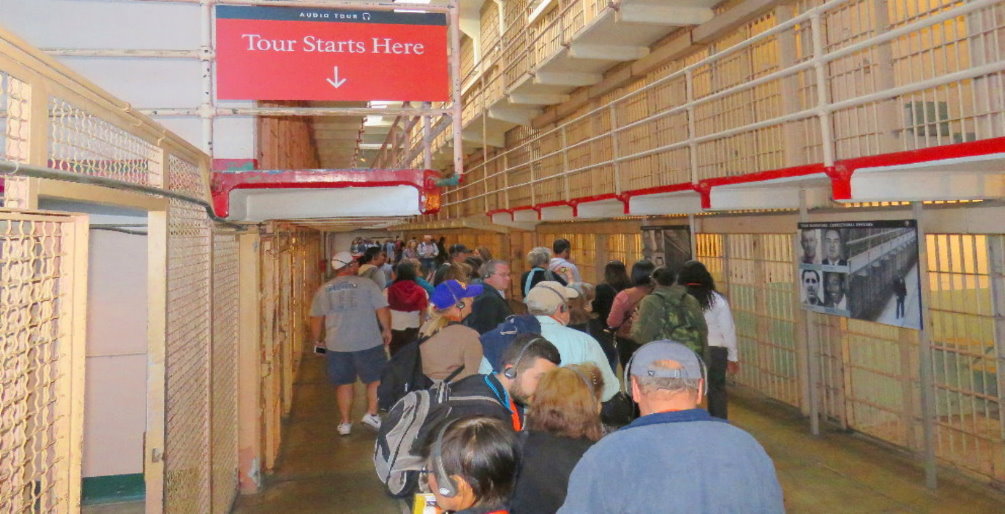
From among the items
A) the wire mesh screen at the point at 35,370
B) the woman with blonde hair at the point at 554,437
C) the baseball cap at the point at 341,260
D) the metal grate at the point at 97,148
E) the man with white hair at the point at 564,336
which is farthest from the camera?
the baseball cap at the point at 341,260

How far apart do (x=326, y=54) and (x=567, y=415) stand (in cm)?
276

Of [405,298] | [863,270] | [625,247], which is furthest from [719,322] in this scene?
[625,247]

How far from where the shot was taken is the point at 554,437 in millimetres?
2270

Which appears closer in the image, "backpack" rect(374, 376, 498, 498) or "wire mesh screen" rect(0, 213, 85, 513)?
"wire mesh screen" rect(0, 213, 85, 513)

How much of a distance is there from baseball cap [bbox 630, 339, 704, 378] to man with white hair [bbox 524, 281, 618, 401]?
3.80ft

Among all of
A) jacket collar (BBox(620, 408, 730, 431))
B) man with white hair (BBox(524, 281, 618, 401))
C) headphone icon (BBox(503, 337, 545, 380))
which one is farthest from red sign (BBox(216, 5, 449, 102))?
jacket collar (BBox(620, 408, 730, 431))

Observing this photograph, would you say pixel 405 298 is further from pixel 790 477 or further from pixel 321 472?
pixel 790 477

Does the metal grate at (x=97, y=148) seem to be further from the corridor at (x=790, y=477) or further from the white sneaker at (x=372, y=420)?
the white sneaker at (x=372, y=420)

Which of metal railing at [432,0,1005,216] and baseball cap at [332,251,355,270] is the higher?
metal railing at [432,0,1005,216]

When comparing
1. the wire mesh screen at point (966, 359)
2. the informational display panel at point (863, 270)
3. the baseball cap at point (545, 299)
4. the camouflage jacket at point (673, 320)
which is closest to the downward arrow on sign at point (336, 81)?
the baseball cap at point (545, 299)

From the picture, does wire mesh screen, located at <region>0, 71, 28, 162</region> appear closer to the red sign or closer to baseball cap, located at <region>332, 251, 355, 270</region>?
the red sign

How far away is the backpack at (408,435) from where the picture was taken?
239cm

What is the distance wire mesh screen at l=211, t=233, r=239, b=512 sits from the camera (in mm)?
3500

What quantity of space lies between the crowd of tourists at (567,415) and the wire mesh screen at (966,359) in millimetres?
1644
